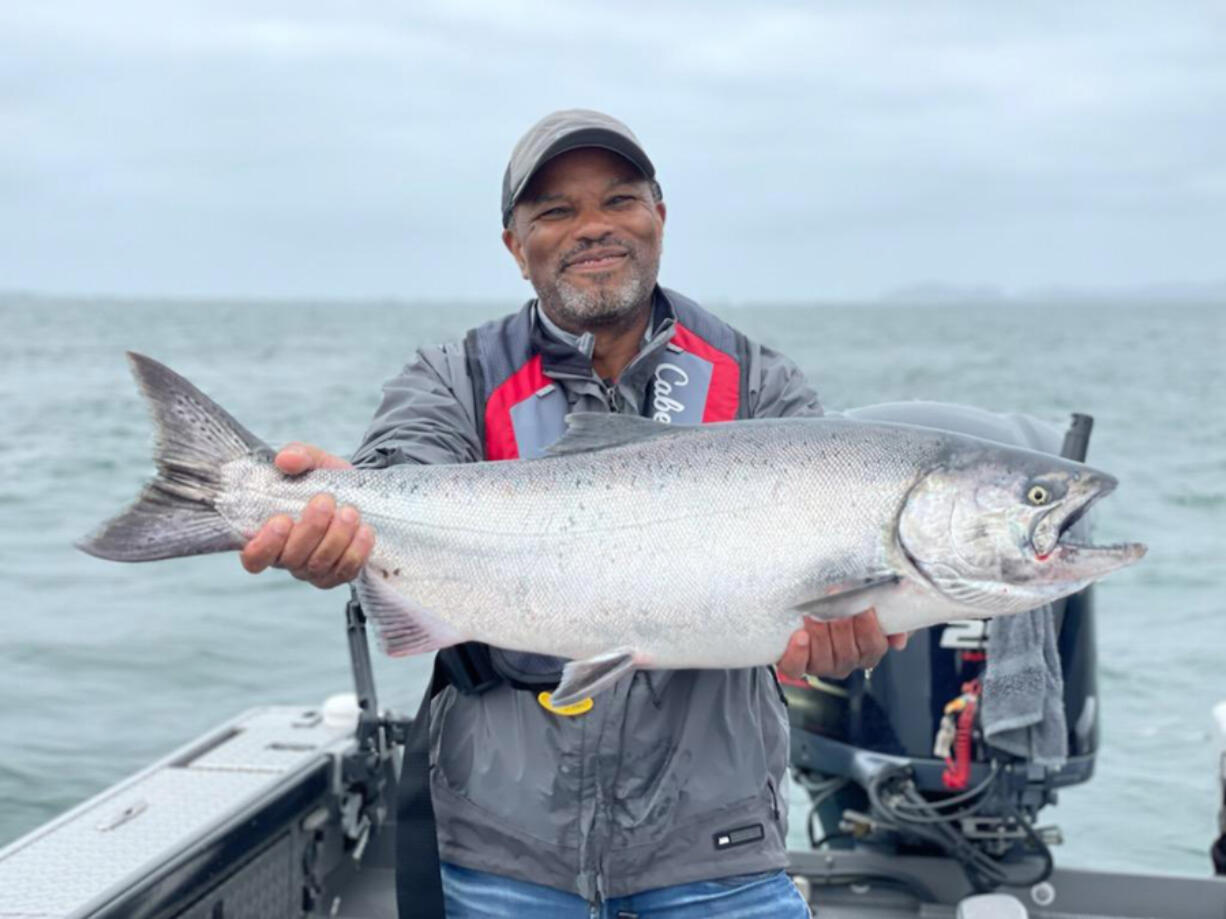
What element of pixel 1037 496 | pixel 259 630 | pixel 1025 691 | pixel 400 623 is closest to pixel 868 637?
pixel 1037 496

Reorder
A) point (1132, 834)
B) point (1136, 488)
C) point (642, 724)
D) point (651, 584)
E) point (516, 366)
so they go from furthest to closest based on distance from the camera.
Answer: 1. point (1136, 488)
2. point (1132, 834)
3. point (516, 366)
4. point (642, 724)
5. point (651, 584)

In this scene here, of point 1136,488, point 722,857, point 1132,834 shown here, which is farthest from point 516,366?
point 1136,488

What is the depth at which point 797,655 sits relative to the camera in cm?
333

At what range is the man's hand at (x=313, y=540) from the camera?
10.9 ft

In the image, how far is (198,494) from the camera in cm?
344

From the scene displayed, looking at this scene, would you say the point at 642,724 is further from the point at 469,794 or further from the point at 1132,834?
the point at 1132,834

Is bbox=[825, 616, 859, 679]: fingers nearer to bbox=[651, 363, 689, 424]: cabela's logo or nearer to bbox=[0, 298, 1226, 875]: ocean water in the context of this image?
bbox=[651, 363, 689, 424]: cabela's logo

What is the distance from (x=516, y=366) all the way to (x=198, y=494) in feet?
3.12

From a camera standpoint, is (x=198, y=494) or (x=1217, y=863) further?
(x=1217, y=863)

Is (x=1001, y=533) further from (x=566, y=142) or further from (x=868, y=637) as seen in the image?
(x=566, y=142)

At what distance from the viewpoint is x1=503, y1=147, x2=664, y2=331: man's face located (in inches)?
150

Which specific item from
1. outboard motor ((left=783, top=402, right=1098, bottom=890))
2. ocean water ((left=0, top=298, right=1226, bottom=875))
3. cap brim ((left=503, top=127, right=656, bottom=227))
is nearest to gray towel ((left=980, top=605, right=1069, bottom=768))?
outboard motor ((left=783, top=402, right=1098, bottom=890))

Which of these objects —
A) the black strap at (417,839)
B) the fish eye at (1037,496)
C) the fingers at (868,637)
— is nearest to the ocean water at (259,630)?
the black strap at (417,839)

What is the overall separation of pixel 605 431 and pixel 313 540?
79 centimetres
